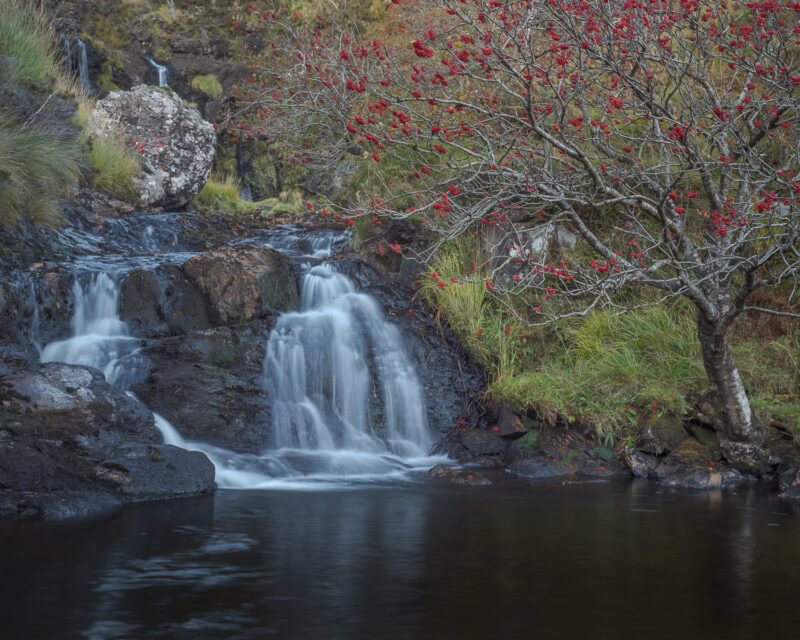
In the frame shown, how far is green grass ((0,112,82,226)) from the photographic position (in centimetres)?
947

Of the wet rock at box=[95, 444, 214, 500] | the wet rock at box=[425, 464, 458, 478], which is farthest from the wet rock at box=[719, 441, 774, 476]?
the wet rock at box=[95, 444, 214, 500]

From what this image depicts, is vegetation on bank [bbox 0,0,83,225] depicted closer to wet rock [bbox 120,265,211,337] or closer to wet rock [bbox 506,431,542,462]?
wet rock [bbox 120,265,211,337]

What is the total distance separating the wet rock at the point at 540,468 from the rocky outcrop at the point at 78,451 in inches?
123

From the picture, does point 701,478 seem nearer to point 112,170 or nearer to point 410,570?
point 410,570

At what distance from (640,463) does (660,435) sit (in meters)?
0.37

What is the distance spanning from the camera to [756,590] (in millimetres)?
4047

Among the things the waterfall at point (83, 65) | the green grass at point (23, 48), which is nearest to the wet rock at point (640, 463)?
the green grass at point (23, 48)

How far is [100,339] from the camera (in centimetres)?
870

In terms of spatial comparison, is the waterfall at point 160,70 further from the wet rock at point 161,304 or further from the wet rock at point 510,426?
the wet rock at point 510,426

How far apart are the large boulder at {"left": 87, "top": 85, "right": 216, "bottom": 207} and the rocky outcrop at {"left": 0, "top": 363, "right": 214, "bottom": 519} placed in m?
7.37

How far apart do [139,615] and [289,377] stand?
210 inches

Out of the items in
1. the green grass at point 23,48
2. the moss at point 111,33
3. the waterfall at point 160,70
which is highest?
the moss at point 111,33

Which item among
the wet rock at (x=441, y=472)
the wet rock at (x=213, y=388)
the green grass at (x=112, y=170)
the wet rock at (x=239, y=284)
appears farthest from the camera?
the green grass at (x=112, y=170)

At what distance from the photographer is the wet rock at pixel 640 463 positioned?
769 centimetres
